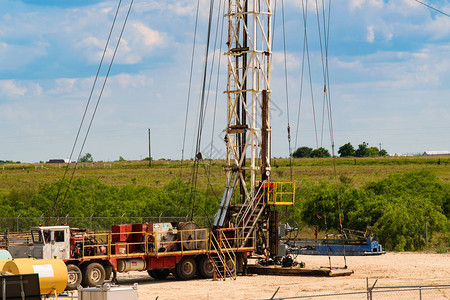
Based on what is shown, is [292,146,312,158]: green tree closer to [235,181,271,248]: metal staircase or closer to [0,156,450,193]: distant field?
[0,156,450,193]: distant field

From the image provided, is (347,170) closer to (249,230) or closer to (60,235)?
(249,230)

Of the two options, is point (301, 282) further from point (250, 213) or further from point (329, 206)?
point (329, 206)

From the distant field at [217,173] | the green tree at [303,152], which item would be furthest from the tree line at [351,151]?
the distant field at [217,173]

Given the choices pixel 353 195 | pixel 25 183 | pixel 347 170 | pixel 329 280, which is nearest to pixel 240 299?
pixel 329 280

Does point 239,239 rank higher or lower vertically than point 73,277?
higher

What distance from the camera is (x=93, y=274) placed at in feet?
85.8

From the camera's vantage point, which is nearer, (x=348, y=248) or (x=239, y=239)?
(x=239, y=239)

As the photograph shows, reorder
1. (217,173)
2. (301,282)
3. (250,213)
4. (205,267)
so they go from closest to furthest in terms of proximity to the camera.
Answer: (301,282) < (205,267) < (250,213) < (217,173)

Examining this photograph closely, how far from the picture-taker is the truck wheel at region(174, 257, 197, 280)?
94.5 feet

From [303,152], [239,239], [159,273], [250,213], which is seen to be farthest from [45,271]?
[303,152]

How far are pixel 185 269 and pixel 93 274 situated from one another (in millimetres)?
4447

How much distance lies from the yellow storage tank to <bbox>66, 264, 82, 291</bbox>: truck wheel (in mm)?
4661

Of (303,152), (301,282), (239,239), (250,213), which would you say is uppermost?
(303,152)

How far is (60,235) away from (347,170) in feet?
231
